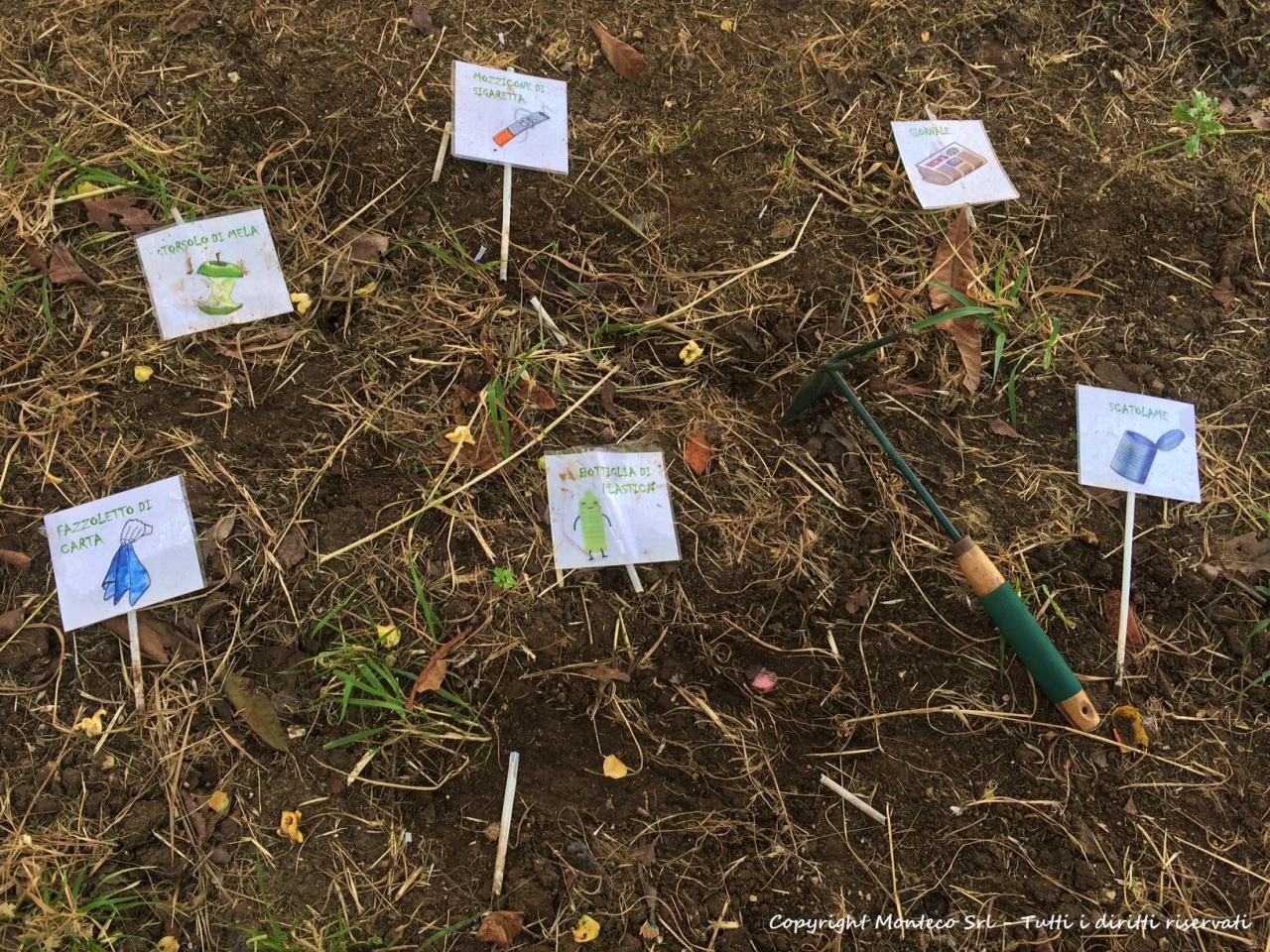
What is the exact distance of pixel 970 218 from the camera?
1.78 meters

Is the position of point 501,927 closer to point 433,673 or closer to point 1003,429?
point 433,673

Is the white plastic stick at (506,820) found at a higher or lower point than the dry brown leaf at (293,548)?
lower

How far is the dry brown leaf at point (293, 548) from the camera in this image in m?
1.38

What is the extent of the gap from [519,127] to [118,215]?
80 cm

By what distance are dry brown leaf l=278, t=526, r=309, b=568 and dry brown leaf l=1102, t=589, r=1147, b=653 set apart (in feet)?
4.65

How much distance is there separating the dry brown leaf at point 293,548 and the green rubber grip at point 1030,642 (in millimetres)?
1138

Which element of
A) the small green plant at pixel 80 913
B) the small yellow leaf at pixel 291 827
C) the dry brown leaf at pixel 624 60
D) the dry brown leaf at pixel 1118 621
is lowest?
the dry brown leaf at pixel 1118 621

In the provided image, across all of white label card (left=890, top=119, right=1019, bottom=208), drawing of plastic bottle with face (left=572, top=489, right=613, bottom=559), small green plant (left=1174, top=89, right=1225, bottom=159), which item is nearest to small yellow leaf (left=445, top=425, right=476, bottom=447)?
drawing of plastic bottle with face (left=572, top=489, right=613, bottom=559)

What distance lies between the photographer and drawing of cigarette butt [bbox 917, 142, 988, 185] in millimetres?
1817

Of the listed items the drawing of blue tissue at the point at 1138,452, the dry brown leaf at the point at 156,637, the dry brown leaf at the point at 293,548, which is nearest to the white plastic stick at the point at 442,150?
the dry brown leaf at the point at 293,548

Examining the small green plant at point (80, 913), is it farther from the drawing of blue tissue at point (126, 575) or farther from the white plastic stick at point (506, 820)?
the white plastic stick at point (506, 820)

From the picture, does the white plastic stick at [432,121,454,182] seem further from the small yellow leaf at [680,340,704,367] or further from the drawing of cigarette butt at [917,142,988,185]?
the drawing of cigarette butt at [917,142,988,185]

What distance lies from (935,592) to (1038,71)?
4.58ft

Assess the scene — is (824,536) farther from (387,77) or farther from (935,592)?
(387,77)
